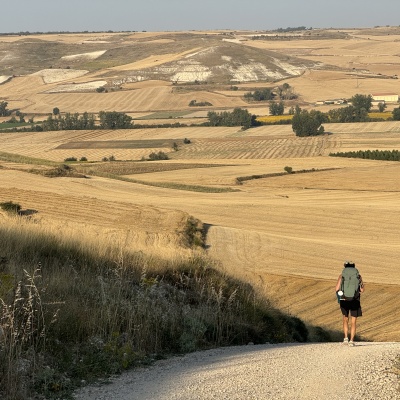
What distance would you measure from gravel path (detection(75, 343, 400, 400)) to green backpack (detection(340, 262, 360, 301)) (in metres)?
1.87

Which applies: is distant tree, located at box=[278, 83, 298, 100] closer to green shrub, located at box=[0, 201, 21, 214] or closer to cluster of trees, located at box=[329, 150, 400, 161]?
cluster of trees, located at box=[329, 150, 400, 161]

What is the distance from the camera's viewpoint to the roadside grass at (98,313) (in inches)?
352

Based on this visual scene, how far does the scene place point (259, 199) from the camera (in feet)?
162

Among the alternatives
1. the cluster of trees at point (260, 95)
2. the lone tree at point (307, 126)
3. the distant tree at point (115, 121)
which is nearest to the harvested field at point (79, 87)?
the cluster of trees at point (260, 95)

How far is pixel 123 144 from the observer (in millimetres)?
98750

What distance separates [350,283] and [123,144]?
87.1 meters

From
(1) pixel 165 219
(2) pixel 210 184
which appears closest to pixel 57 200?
(1) pixel 165 219

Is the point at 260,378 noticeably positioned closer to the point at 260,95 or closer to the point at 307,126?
the point at 307,126

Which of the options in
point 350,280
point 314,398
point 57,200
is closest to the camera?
point 314,398

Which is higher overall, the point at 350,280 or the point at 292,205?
the point at 350,280

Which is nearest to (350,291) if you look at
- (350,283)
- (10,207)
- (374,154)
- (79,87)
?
(350,283)

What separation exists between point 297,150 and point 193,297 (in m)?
76.5

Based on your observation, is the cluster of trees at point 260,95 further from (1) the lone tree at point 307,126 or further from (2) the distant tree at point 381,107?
(1) the lone tree at point 307,126

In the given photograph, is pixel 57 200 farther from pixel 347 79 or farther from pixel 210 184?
pixel 347 79
